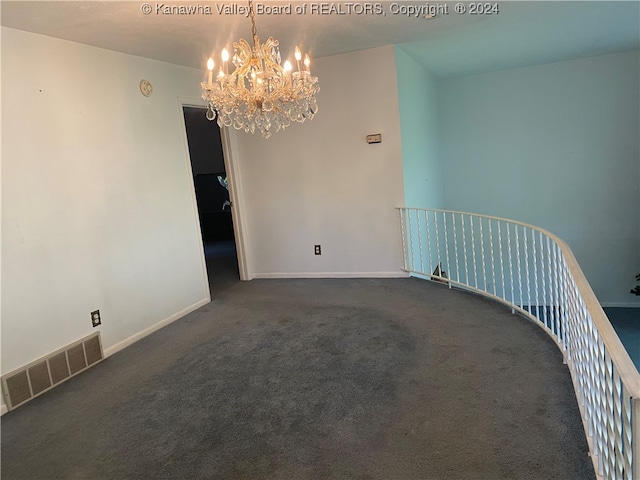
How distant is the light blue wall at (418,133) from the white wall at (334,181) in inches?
7.5

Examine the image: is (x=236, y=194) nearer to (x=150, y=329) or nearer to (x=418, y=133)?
(x=150, y=329)

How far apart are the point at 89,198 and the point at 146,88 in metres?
1.15

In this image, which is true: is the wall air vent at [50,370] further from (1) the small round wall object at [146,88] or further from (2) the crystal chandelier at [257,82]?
(1) the small round wall object at [146,88]

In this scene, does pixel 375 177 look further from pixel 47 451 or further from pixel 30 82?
pixel 47 451

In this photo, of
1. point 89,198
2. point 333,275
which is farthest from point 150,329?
point 333,275

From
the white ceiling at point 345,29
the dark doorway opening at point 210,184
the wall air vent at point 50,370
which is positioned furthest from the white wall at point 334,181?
the dark doorway opening at point 210,184

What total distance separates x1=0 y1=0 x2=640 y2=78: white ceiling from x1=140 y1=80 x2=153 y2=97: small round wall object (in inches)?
9.0

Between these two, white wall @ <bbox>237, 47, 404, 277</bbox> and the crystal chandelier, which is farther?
white wall @ <bbox>237, 47, 404, 277</bbox>

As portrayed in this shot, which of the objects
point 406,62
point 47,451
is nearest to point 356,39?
point 406,62

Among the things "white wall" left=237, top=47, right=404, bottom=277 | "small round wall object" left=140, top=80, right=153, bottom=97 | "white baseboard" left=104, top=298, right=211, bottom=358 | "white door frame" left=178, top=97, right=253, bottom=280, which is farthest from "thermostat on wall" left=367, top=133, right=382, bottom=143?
"white baseboard" left=104, top=298, right=211, bottom=358

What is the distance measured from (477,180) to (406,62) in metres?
2.46

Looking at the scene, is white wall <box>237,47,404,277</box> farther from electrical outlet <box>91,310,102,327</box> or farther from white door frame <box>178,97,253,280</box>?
electrical outlet <box>91,310,102,327</box>

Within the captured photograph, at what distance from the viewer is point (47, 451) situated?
2270 millimetres

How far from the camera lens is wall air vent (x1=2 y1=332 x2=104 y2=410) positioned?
9.02 ft
